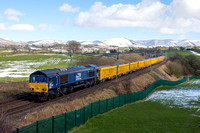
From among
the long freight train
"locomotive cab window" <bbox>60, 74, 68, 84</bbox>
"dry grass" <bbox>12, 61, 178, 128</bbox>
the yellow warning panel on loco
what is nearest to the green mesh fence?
"dry grass" <bbox>12, 61, 178, 128</bbox>

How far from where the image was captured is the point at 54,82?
3094 centimetres

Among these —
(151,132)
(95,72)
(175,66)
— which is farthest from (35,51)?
(151,132)

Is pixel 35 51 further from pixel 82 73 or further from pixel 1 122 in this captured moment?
pixel 1 122

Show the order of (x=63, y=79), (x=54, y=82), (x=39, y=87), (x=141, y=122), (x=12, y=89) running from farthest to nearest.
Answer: (x=12, y=89)
(x=63, y=79)
(x=54, y=82)
(x=39, y=87)
(x=141, y=122)

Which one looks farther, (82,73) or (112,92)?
(112,92)

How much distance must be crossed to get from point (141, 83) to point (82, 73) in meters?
27.5

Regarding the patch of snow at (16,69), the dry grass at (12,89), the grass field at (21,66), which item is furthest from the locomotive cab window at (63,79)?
the patch of snow at (16,69)

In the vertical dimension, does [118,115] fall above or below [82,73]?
below

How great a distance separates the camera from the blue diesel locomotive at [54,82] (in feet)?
96.8

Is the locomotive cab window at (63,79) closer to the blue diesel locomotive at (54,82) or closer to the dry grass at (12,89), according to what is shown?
the blue diesel locomotive at (54,82)

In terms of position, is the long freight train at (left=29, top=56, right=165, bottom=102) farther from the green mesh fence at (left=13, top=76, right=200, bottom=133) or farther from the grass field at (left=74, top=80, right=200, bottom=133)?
the grass field at (left=74, top=80, right=200, bottom=133)

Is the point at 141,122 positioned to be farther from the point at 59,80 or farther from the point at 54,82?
the point at 59,80

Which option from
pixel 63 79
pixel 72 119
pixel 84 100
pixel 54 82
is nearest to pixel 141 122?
pixel 72 119

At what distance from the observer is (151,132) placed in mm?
22297
